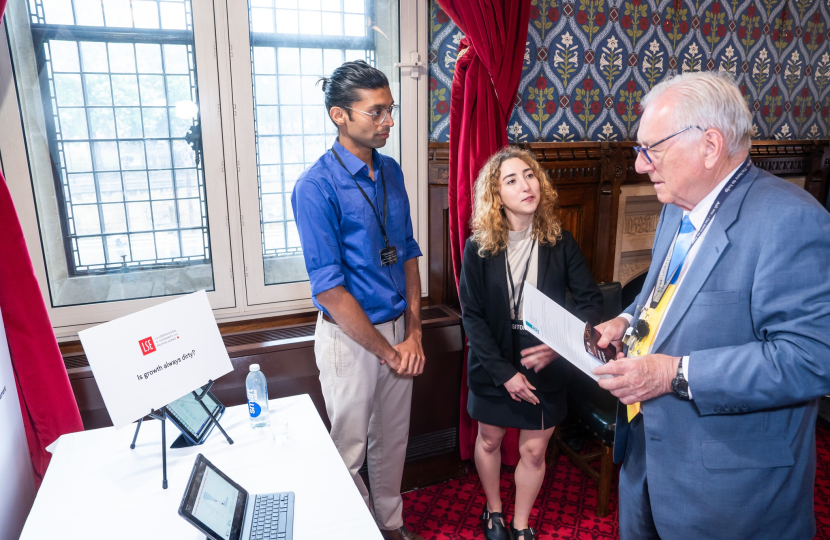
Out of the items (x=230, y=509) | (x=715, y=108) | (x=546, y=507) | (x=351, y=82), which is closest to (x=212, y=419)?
(x=230, y=509)

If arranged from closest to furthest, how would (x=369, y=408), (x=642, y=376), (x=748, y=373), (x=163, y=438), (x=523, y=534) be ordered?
1. (x=748, y=373)
2. (x=642, y=376)
3. (x=163, y=438)
4. (x=369, y=408)
5. (x=523, y=534)

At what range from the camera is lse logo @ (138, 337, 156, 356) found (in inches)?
51.3

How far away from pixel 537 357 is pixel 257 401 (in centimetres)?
98

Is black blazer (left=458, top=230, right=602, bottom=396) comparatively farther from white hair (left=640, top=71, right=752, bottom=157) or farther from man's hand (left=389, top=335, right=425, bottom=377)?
white hair (left=640, top=71, right=752, bottom=157)

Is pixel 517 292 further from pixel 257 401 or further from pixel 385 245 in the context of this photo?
pixel 257 401

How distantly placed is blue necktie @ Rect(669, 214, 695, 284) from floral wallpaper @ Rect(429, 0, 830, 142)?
55.4 inches

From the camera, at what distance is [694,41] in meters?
2.93

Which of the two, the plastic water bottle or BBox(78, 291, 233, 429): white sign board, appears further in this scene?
the plastic water bottle

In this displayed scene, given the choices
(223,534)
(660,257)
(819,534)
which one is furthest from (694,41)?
Answer: (223,534)

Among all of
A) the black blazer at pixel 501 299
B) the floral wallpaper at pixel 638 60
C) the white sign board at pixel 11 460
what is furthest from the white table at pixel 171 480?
the floral wallpaper at pixel 638 60

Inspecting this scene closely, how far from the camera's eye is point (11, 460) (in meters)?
1.50

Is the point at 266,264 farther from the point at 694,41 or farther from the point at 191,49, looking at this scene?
the point at 694,41

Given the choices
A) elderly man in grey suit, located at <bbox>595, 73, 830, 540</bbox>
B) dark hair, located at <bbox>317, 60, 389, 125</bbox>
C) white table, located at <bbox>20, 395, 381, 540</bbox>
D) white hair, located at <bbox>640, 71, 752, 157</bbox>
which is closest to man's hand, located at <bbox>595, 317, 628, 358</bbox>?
elderly man in grey suit, located at <bbox>595, 73, 830, 540</bbox>

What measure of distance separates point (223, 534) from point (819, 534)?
2383 mm
